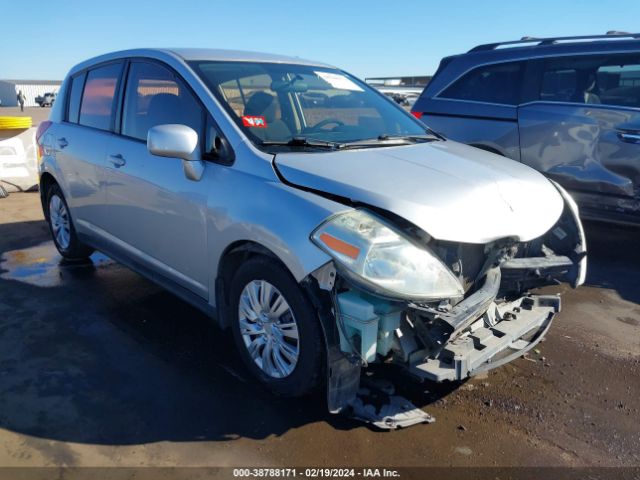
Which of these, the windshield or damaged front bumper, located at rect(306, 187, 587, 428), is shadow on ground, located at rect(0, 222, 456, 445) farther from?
the windshield

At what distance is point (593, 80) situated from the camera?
555cm

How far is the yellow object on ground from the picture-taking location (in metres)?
8.29

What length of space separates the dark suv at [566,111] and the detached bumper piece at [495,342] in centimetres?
268

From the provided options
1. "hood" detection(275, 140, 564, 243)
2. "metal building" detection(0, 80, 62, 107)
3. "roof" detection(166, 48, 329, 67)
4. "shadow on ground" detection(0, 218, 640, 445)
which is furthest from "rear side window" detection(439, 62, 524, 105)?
"metal building" detection(0, 80, 62, 107)

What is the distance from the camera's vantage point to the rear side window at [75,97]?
4.80 metres

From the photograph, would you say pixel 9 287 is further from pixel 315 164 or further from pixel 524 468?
pixel 524 468

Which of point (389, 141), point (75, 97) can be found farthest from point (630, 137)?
point (75, 97)

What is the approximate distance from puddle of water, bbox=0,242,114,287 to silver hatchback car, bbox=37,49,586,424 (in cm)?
107

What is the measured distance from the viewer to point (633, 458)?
2.61m

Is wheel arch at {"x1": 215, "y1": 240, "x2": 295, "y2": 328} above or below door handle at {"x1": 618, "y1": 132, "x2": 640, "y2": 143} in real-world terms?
below

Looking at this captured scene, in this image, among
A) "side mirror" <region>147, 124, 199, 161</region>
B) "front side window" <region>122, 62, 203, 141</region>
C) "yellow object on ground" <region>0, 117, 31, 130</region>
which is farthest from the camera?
"yellow object on ground" <region>0, 117, 31, 130</region>

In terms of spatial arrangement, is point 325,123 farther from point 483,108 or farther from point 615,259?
point 615,259

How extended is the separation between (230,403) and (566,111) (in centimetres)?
450

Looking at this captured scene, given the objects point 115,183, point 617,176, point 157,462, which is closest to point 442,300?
point 157,462
